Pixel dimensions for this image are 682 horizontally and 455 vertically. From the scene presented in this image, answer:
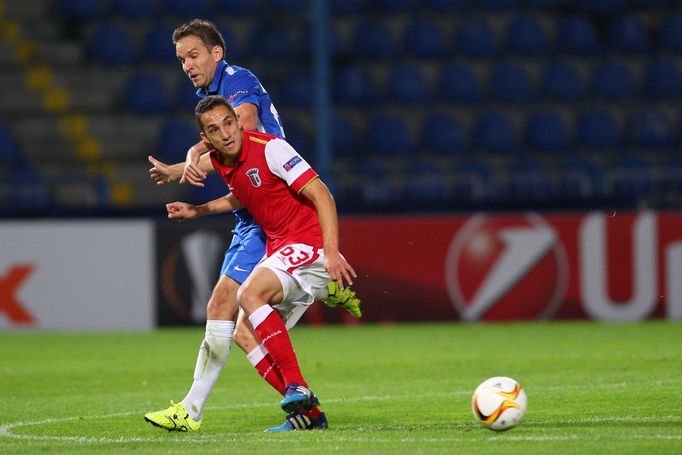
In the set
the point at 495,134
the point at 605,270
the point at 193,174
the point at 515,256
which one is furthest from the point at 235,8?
the point at 193,174

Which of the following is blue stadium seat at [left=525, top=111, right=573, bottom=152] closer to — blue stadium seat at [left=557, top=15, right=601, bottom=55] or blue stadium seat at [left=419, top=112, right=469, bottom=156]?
blue stadium seat at [left=419, top=112, right=469, bottom=156]

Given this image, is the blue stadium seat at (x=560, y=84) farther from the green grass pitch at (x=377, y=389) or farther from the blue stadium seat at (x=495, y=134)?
the green grass pitch at (x=377, y=389)

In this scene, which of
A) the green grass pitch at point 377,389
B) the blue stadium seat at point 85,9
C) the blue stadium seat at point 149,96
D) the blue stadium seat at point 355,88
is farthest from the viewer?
the blue stadium seat at point 85,9

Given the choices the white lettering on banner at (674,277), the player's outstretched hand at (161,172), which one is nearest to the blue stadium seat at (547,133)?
the white lettering on banner at (674,277)

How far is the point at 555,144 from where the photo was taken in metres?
17.8

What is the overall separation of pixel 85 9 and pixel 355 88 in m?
4.85

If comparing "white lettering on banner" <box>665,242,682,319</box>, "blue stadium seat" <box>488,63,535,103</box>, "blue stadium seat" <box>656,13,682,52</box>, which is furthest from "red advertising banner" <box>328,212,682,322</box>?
"blue stadium seat" <box>656,13,682,52</box>

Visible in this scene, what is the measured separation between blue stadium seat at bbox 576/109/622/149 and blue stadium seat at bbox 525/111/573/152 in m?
0.22

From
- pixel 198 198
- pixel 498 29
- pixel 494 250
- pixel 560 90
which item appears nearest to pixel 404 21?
pixel 498 29

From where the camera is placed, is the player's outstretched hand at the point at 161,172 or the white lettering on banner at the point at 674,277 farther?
the white lettering on banner at the point at 674,277

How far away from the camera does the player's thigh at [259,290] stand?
634 centimetres

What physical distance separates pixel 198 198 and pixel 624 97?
6.57 meters

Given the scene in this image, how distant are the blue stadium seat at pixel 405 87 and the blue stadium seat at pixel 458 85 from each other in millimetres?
284

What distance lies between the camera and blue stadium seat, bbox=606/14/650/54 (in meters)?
19.0
